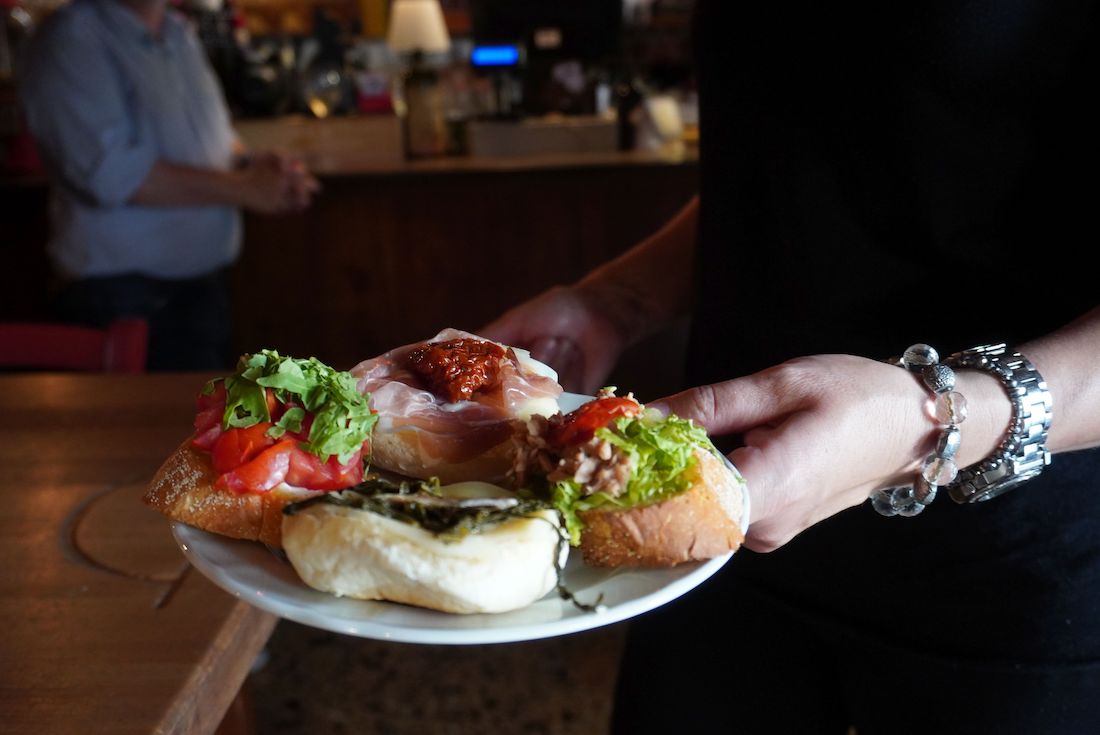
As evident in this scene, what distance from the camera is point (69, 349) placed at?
2.34 meters

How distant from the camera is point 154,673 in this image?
3.64 ft

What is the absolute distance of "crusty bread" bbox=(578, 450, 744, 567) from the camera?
36.7 inches

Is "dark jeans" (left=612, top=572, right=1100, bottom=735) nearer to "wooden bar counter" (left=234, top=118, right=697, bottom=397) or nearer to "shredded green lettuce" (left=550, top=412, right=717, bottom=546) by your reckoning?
"shredded green lettuce" (left=550, top=412, right=717, bottom=546)

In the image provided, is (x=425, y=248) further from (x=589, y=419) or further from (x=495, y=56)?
(x=589, y=419)

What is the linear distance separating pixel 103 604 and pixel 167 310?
9.45 feet

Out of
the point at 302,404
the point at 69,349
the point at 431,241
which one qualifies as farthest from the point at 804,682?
the point at 431,241

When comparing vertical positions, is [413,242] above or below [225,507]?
below

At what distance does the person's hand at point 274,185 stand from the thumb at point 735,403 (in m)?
3.10

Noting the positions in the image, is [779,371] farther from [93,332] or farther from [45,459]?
[93,332]

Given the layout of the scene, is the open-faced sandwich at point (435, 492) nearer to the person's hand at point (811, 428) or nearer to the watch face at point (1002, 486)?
the person's hand at point (811, 428)

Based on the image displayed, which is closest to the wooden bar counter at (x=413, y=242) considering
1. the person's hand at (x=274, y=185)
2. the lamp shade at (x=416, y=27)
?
the person's hand at (x=274, y=185)

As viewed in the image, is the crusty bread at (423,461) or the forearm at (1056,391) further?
the crusty bread at (423,461)

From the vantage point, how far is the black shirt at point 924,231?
3.86 ft

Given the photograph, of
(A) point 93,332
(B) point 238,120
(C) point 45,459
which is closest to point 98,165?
(A) point 93,332
